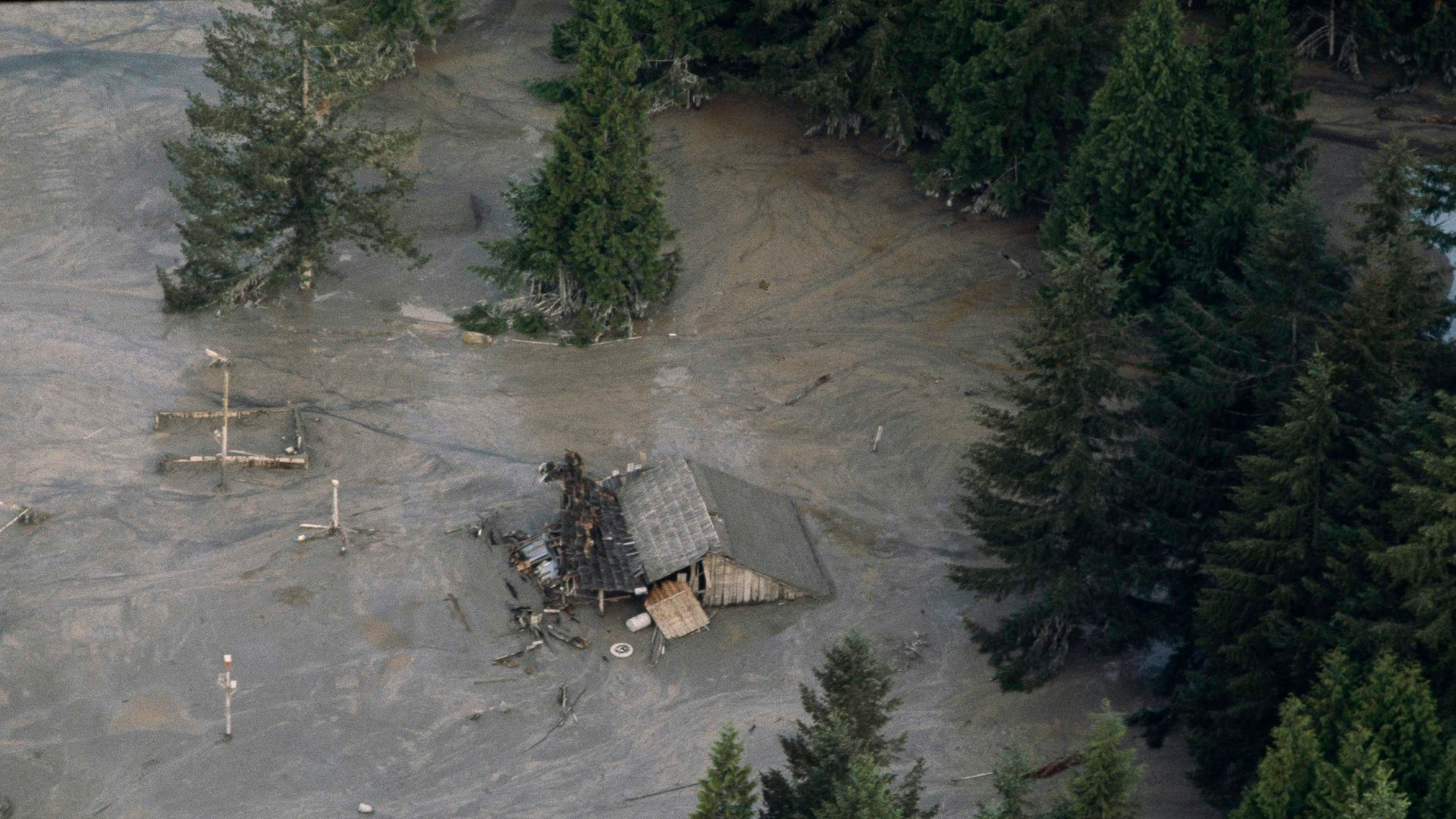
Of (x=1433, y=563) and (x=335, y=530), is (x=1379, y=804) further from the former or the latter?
(x=335, y=530)

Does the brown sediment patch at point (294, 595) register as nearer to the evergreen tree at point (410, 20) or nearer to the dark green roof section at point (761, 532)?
the dark green roof section at point (761, 532)

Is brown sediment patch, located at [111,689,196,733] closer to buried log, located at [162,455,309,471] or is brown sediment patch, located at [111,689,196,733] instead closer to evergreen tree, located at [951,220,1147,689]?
buried log, located at [162,455,309,471]

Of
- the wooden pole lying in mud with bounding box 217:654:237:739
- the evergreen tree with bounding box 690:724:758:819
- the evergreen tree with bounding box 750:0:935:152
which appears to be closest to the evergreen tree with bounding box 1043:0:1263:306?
the evergreen tree with bounding box 750:0:935:152

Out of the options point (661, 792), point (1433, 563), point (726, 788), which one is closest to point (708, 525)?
point (661, 792)

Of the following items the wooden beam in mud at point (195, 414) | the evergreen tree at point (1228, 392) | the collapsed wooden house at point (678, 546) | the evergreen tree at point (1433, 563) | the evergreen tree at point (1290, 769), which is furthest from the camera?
the wooden beam in mud at point (195, 414)

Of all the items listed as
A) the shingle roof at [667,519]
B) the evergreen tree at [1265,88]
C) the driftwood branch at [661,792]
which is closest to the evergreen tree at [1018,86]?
the evergreen tree at [1265,88]
